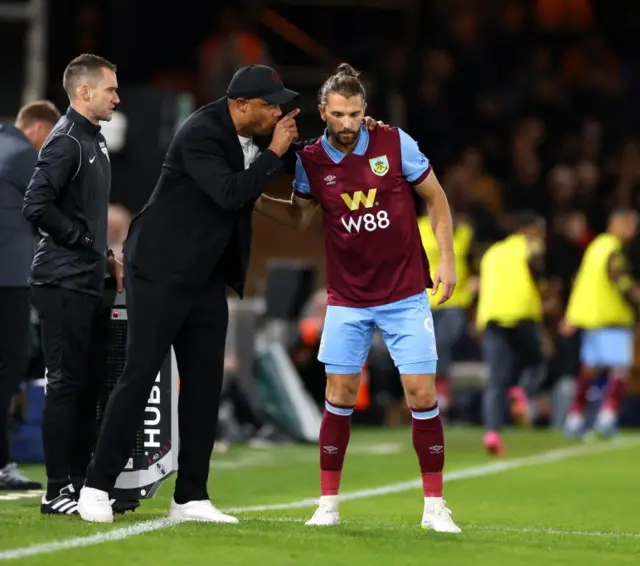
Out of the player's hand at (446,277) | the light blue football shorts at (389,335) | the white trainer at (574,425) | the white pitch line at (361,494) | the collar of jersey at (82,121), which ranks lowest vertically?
the white trainer at (574,425)

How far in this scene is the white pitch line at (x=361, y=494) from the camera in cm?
603

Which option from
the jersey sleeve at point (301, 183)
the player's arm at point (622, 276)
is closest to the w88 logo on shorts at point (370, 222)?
the jersey sleeve at point (301, 183)

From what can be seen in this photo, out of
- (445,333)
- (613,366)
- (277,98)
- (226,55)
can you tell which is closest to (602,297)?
(613,366)

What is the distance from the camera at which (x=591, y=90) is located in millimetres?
20922

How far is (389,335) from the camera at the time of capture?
7012mm

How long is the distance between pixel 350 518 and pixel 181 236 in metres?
1.75

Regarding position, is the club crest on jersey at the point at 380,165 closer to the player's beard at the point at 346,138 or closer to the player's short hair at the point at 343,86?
the player's beard at the point at 346,138

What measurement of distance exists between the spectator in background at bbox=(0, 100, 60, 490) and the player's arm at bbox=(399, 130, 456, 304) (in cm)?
282

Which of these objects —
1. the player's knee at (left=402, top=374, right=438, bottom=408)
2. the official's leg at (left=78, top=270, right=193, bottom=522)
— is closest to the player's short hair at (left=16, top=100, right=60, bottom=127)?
the official's leg at (left=78, top=270, right=193, bottom=522)

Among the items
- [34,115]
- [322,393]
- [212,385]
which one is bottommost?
[322,393]

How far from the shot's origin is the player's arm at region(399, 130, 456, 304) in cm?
694

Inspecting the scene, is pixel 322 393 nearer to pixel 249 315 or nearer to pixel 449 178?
pixel 249 315

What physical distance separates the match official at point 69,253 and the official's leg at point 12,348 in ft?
4.79

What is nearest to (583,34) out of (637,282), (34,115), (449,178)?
(449,178)
